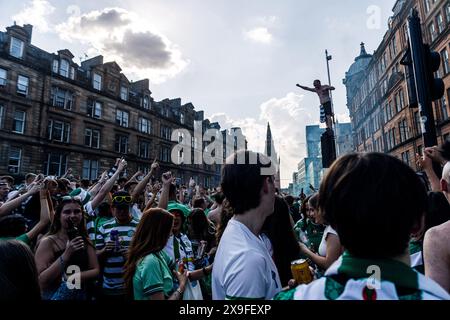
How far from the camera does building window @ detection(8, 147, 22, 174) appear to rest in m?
23.9

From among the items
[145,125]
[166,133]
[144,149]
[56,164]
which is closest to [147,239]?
[56,164]

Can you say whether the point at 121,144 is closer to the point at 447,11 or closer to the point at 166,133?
the point at 166,133

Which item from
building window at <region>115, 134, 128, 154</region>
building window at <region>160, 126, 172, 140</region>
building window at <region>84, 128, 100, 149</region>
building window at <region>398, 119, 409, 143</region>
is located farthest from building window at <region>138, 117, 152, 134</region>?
building window at <region>398, 119, 409, 143</region>

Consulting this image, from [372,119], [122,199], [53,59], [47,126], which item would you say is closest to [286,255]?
[122,199]

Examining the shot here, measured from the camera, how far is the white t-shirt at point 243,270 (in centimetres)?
145

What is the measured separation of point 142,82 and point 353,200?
43.8m

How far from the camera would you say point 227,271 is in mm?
1548

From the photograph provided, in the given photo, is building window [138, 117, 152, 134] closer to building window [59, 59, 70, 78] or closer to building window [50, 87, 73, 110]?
building window [50, 87, 73, 110]

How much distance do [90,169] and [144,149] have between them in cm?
911

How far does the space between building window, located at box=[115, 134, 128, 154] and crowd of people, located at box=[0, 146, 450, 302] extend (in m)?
31.7

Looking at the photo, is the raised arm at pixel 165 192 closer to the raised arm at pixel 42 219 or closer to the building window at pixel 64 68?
the raised arm at pixel 42 219

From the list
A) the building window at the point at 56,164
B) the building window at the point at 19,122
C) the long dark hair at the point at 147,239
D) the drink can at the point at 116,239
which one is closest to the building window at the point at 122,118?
the building window at the point at 56,164
